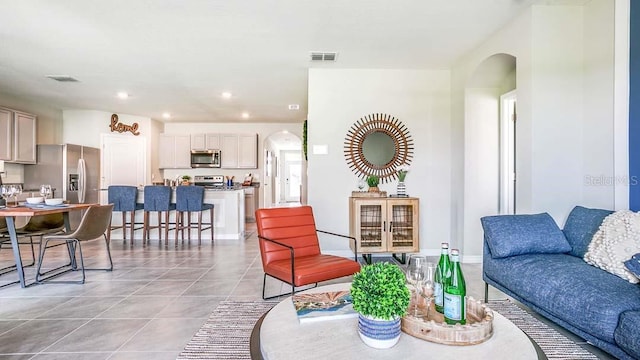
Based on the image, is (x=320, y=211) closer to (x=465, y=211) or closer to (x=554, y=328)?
(x=465, y=211)

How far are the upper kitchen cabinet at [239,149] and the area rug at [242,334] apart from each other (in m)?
5.61

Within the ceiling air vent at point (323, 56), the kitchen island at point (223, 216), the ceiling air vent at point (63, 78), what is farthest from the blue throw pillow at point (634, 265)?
the ceiling air vent at point (63, 78)

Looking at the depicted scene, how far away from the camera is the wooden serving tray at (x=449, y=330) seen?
4.01 feet

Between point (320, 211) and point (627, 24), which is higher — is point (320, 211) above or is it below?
below

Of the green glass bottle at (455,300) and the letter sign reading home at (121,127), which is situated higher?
the letter sign reading home at (121,127)

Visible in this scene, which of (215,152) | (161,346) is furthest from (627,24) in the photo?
(215,152)

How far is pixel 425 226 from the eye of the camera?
4.49 metres

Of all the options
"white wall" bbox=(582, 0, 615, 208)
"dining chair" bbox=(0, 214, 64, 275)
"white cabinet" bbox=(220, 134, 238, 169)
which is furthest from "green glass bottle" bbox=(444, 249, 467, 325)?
"white cabinet" bbox=(220, 134, 238, 169)

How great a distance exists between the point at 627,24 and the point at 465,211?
2.20 metres

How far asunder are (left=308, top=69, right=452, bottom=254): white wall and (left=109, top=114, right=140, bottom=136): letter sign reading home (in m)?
5.04

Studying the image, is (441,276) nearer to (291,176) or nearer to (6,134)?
(6,134)

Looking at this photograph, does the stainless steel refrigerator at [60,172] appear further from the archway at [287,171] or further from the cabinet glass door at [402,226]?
the archway at [287,171]

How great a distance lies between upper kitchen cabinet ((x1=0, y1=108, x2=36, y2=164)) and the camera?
5398 mm

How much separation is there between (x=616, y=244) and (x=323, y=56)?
320 centimetres
